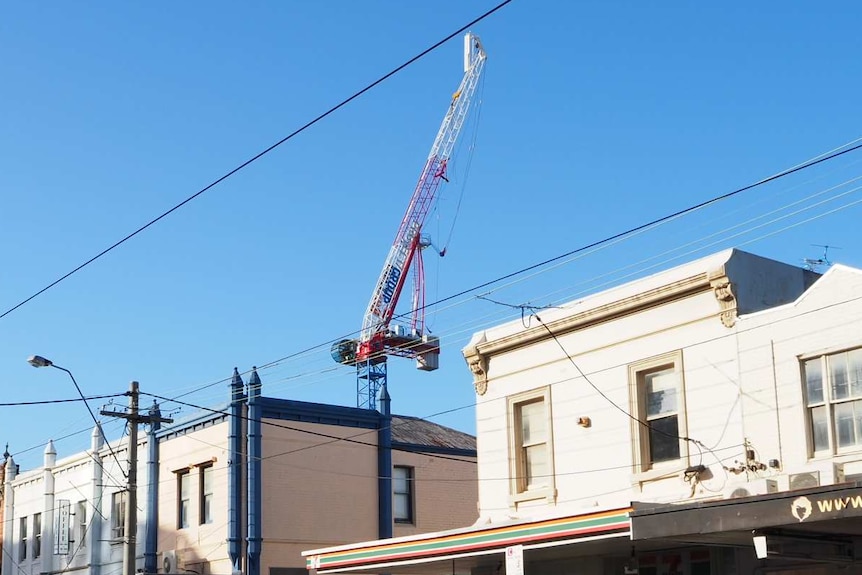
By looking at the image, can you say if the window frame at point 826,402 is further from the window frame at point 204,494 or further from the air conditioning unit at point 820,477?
the window frame at point 204,494

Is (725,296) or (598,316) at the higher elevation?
(598,316)

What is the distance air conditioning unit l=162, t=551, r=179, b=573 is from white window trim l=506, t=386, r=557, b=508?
534 inches

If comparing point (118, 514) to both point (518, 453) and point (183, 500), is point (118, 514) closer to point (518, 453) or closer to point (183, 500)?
point (183, 500)

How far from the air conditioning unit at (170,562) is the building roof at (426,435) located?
6.81 m

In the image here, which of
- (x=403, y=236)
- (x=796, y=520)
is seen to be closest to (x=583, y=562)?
(x=796, y=520)

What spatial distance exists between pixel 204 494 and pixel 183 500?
50.0 inches

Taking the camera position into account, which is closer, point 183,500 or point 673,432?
point 673,432

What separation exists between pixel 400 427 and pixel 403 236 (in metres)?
34.5

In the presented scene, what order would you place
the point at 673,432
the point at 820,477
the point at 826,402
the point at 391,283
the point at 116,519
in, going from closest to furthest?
1. the point at 820,477
2. the point at 826,402
3. the point at 673,432
4. the point at 116,519
5. the point at 391,283

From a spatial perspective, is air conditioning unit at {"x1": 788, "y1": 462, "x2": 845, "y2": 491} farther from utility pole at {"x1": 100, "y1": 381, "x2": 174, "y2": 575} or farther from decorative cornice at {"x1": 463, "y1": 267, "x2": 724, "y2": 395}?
utility pole at {"x1": 100, "y1": 381, "x2": 174, "y2": 575}

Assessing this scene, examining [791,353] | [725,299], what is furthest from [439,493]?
[791,353]

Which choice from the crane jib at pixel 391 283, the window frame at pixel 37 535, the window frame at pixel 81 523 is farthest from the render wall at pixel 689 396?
the crane jib at pixel 391 283

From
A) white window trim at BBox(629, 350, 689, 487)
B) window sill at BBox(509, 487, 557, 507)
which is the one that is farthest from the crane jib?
white window trim at BBox(629, 350, 689, 487)

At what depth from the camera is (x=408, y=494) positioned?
35719 millimetres
